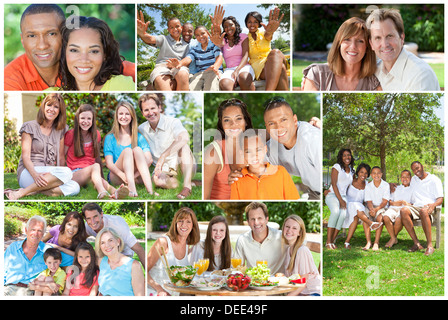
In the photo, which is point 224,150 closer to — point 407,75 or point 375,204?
point 375,204

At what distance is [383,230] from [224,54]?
226 cm

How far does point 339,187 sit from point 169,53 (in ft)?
6.74

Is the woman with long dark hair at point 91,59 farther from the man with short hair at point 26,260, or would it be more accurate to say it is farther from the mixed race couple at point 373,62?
the mixed race couple at point 373,62

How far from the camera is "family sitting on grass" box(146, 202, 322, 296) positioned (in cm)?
513

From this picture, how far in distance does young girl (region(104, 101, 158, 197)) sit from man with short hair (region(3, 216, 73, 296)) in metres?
0.90

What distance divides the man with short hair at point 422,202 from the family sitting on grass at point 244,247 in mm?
979

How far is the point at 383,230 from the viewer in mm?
5188

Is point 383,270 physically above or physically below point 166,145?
below

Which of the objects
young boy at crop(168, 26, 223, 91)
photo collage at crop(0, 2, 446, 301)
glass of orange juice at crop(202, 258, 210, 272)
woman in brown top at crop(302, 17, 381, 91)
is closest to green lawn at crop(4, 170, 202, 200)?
photo collage at crop(0, 2, 446, 301)

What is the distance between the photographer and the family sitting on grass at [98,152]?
5.09 meters

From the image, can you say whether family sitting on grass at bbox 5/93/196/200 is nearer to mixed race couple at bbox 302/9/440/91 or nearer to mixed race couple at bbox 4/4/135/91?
mixed race couple at bbox 4/4/135/91

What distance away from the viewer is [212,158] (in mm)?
5125

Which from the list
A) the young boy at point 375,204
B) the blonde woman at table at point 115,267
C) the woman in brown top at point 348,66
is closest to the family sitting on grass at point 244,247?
the blonde woman at table at point 115,267

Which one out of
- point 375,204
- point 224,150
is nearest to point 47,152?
point 224,150
